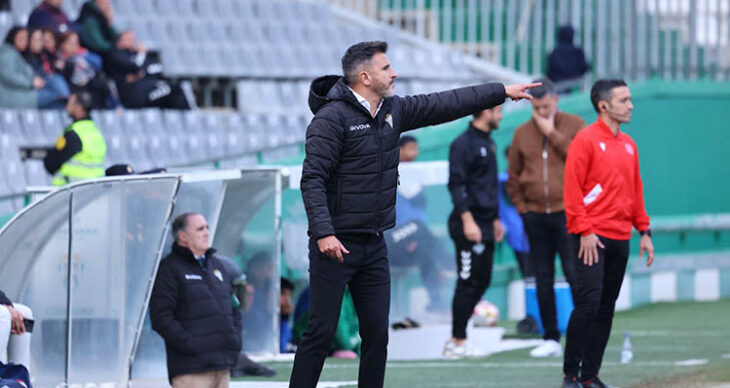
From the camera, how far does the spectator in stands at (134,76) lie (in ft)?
54.3

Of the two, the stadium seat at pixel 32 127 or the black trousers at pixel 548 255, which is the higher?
the stadium seat at pixel 32 127

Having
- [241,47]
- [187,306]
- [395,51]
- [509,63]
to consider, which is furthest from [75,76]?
[187,306]

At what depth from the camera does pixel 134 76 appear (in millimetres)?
16594

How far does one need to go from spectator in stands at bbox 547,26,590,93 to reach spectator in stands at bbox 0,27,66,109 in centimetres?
582

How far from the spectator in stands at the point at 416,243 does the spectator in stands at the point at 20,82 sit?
16.4 feet

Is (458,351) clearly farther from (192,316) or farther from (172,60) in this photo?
(172,60)

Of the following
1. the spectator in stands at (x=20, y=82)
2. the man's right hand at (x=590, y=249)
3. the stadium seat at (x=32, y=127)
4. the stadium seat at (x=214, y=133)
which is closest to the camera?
the man's right hand at (x=590, y=249)

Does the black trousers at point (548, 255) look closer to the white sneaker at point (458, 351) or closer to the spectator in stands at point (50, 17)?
the white sneaker at point (458, 351)

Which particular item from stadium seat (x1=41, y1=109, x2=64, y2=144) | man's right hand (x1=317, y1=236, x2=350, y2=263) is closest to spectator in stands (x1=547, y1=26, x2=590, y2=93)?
stadium seat (x1=41, y1=109, x2=64, y2=144)

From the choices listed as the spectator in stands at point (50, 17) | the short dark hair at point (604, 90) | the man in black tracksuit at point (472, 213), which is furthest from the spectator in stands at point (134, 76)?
the short dark hair at point (604, 90)

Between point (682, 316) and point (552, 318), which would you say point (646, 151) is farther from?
point (552, 318)

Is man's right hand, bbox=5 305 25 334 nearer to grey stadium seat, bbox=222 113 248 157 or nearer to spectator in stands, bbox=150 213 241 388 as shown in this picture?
spectator in stands, bbox=150 213 241 388

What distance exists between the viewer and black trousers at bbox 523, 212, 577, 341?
10.6 metres

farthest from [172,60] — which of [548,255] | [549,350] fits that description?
[549,350]
